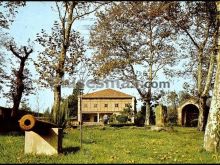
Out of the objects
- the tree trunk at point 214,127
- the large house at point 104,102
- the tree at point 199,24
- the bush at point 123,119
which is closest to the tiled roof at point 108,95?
the large house at point 104,102

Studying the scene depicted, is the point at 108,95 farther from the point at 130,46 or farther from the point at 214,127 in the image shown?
the point at 214,127

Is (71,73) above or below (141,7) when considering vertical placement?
below

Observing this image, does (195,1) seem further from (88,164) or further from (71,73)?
(88,164)

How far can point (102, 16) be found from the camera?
42.8 meters

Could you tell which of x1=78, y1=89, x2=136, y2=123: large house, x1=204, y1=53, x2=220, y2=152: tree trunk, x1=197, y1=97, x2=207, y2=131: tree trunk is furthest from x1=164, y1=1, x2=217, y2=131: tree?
x1=78, y1=89, x2=136, y2=123: large house

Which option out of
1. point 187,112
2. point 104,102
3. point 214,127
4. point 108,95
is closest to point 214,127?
point 214,127

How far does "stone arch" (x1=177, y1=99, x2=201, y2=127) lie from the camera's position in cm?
6238

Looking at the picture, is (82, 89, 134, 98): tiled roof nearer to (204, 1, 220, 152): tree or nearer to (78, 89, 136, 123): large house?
(78, 89, 136, 123): large house

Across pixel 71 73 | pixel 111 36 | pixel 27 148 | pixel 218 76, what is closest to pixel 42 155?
pixel 27 148

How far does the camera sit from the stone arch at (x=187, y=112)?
2456 inches

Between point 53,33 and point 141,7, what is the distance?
42.7 feet

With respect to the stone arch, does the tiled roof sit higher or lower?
higher

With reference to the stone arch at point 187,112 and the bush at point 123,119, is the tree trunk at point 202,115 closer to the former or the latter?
the bush at point 123,119

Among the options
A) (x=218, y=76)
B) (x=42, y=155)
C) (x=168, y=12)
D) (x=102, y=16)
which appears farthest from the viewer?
(x=102, y=16)
